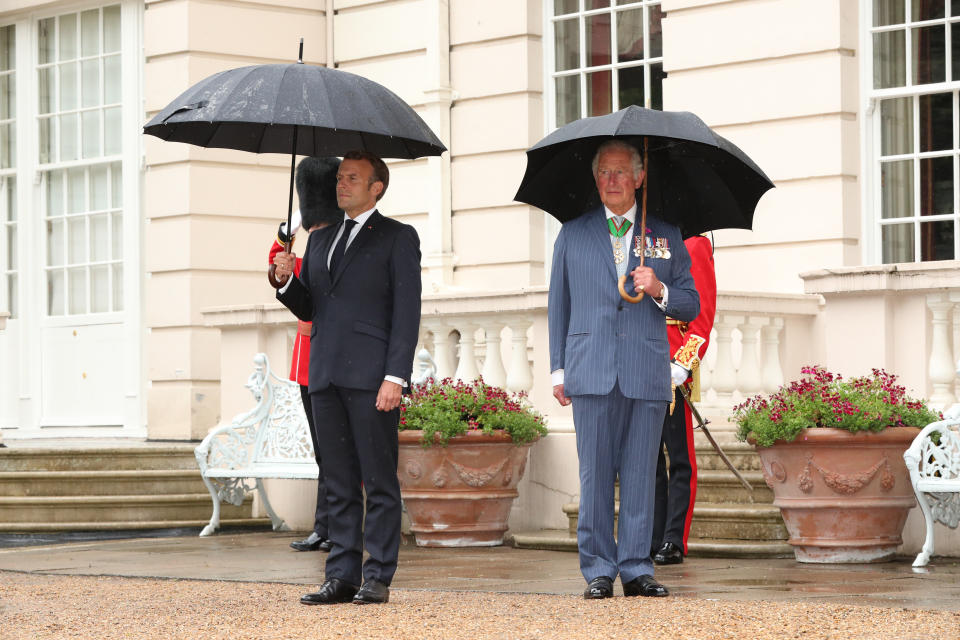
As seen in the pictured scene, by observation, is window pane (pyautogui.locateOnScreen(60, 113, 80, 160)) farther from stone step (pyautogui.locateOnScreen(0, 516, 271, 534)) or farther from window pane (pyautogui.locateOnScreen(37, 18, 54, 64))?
stone step (pyautogui.locateOnScreen(0, 516, 271, 534))

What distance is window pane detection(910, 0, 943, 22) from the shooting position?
417 inches

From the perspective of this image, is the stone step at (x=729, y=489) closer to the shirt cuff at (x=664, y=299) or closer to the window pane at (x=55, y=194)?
the shirt cuff at (x=664, y=299)

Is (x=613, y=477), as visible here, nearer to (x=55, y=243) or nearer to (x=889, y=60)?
(x=889, y=60)

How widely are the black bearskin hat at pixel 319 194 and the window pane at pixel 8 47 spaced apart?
7.21m

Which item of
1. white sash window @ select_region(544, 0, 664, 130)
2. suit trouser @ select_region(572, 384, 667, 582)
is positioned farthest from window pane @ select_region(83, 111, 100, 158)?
suit trouser @ select_region(572, 384, 667, 582)

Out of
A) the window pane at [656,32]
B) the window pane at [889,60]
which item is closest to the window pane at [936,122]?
the window pane at [889,60]

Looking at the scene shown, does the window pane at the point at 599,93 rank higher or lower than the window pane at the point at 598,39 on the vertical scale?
lower

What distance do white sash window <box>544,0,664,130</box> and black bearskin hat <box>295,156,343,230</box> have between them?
4.01m

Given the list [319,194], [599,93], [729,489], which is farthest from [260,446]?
[599,93]

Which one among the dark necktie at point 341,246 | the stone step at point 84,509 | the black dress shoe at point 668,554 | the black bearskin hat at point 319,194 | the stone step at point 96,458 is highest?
the black bearskin hat at point 319,194

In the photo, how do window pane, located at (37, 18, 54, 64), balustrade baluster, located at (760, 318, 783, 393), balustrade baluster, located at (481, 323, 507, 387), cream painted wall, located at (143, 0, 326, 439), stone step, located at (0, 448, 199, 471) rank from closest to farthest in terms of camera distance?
1. balustrade baluster, located at (760, 318, 783, 393)
2. balustrade baluster, located at (481, 323, 507, 387)
3. stone step, located at (0, 448, 199, 471)
4. cream painted wall, located at (143, 0, 326, 439)
5. window pane, located at (37, 18, 54, 64)

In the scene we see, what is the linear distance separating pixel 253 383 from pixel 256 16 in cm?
432

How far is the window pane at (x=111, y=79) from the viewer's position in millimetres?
14156

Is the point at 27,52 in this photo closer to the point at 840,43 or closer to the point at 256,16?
the point at 256,16
